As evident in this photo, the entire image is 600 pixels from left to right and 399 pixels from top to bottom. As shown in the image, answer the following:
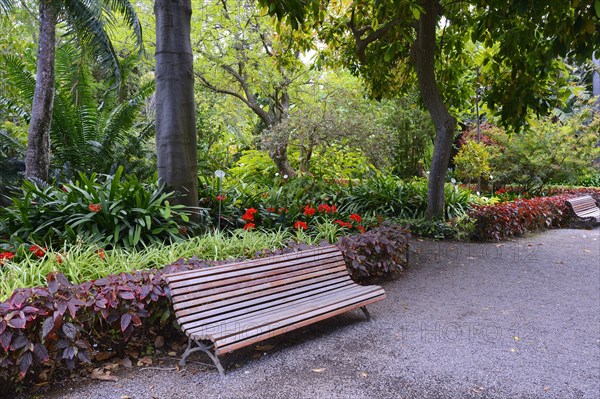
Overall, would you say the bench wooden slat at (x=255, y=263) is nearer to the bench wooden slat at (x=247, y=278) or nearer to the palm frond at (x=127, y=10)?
the bench wooden slat at (x=247, y=278)

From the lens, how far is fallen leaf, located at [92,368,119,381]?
3.07 metres

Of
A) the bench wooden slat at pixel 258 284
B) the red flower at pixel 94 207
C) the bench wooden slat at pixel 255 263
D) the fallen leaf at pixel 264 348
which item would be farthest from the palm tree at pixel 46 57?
the fallen leaf at pixel 264 348

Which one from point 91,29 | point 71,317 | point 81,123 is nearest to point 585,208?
point 71,317

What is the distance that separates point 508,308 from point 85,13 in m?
9.05

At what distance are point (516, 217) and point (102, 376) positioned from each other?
8918 millimetres

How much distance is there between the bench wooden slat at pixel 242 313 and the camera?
3.18m

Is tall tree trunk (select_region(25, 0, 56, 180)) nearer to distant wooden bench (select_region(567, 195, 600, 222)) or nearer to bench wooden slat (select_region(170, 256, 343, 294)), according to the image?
bench wooden slat (select_region(170, 256, 343, 294))

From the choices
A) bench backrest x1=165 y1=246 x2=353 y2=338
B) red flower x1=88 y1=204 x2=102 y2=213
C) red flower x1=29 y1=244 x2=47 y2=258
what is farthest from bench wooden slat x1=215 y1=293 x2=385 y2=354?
red flower x1=88 y1=204 x2=102 y2=213

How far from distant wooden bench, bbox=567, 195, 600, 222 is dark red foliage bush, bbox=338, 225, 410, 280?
7710 mm

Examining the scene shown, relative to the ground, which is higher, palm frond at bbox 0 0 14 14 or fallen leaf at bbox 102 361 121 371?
palm frond at bbox 0 0 14 14

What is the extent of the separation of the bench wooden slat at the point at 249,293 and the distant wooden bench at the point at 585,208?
955 cm

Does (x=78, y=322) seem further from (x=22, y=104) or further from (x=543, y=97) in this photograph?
(x=22, y=104)

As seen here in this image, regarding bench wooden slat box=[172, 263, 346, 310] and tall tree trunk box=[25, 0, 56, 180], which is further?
tall tree trunk box=[25, 0, 56, 180]

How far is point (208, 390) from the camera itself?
9.66 ft
